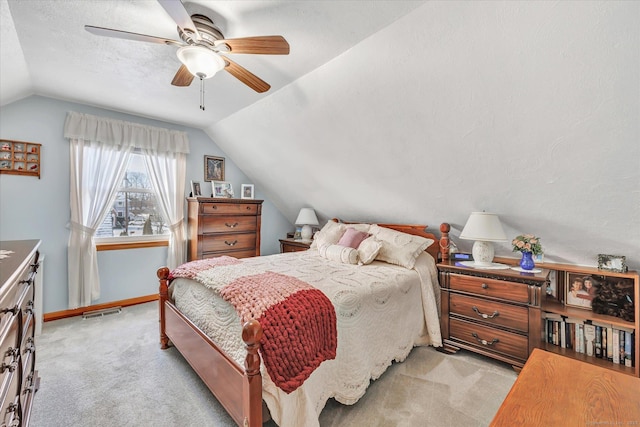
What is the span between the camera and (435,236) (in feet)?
9.89

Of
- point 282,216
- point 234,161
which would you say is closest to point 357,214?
point 282,216

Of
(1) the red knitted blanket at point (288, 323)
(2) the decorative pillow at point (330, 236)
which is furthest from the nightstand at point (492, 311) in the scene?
(1) the red knitted blanket at point (288, 323)

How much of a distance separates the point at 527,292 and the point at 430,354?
3.06ft

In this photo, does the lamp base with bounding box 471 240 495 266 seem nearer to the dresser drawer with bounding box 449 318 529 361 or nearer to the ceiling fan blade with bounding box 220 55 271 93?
the dresser drawer with bounding box 449 318 529 361

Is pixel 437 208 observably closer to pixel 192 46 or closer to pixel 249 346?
pixel 249 346

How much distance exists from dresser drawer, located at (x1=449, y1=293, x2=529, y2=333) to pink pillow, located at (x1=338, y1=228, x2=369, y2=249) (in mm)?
974

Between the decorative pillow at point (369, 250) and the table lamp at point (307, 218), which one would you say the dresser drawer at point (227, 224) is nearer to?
the table lamp at point (307, 218)

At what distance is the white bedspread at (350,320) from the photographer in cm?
146

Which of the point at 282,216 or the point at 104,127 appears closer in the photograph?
the point at 104,127

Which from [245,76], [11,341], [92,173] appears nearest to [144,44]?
[245,76]

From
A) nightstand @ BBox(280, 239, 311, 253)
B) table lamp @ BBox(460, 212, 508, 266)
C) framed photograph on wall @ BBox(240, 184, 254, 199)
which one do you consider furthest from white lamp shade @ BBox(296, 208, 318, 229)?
table lamp @ BBox(460, 212, 508, 266)

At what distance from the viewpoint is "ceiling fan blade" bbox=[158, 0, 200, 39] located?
119 centimetres

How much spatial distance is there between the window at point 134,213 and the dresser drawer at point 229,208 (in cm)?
67

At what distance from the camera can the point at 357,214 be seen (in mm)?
3746
